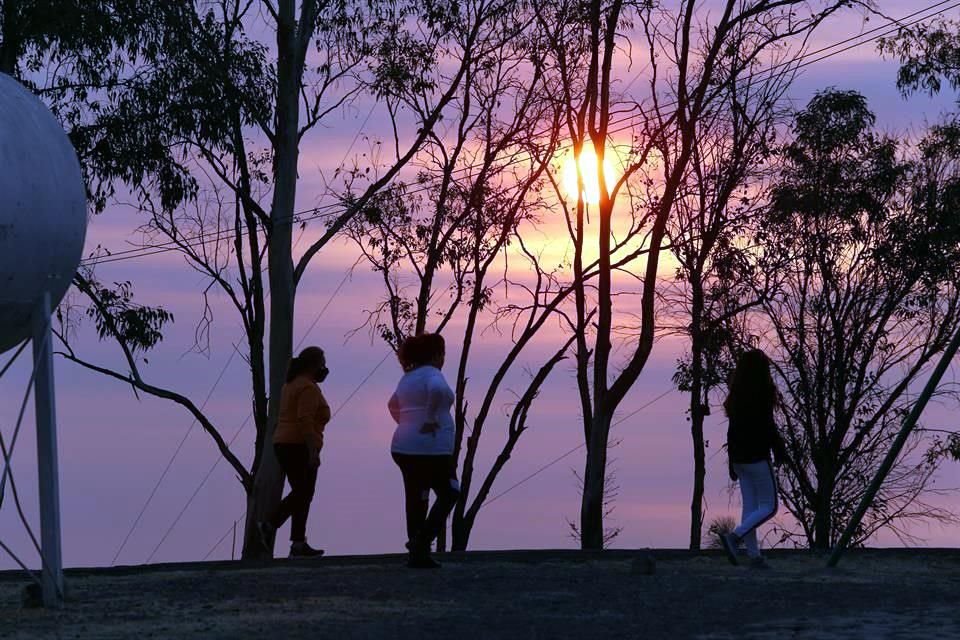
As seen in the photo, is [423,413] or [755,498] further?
[755,498]

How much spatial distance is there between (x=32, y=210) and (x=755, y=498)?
5.93 m

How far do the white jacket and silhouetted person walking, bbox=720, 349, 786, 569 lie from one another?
2.36 metres

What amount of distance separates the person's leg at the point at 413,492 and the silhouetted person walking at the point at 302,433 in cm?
199

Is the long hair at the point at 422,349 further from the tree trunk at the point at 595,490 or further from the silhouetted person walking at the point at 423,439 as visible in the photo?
the tree trunk at the point at 595,490

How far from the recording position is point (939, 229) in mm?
29625

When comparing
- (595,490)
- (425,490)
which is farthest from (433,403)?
(595,490)

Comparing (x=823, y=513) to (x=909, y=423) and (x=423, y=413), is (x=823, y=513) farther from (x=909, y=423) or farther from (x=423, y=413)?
(x=423, y=413)

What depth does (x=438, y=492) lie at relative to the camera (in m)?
11.2

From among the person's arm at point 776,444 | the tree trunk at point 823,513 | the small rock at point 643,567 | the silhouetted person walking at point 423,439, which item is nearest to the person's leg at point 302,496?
the silhouetted person walking at point 423,439

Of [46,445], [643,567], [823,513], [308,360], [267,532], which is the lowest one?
[643,567]

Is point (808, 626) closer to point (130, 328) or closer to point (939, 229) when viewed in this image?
point (130, 328)

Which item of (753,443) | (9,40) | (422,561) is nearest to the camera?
(422,561)

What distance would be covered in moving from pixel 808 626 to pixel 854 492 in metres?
23.5

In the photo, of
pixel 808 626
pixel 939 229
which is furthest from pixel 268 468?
pixel 808 626
